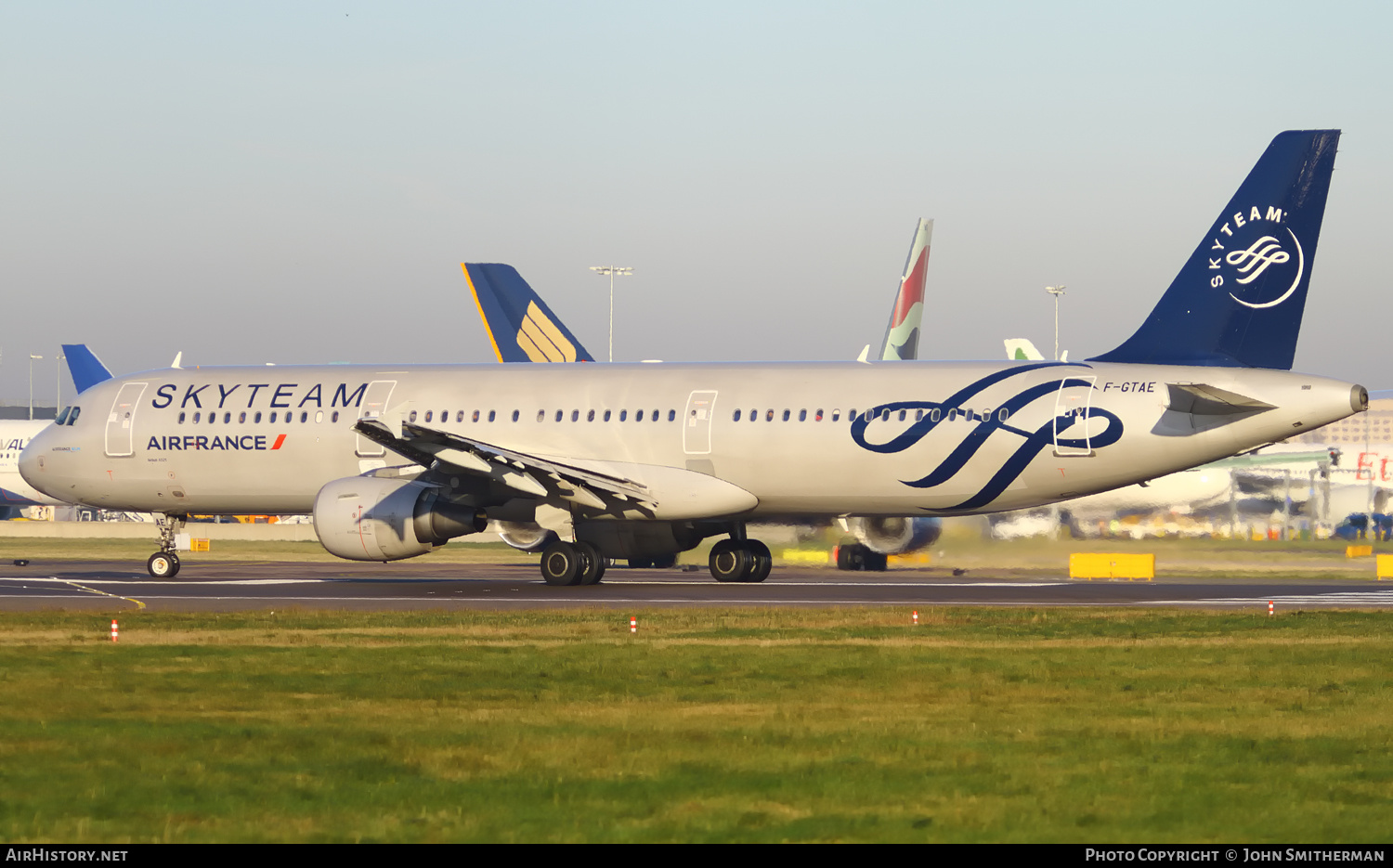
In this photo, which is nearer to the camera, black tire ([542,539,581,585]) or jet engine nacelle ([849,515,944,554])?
black tire ([542,539,581,585])

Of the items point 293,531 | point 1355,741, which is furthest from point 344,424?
point 293,531

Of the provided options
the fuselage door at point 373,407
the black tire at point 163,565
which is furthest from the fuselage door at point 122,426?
the fuselage door at point 373,407

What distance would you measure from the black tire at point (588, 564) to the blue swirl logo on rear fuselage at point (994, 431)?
5.89 m

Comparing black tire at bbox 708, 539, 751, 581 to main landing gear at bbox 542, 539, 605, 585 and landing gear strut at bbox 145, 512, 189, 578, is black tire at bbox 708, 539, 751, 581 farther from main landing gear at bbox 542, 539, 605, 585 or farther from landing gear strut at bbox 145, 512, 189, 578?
landing gear strut at bbox 145, 512, 189, 578

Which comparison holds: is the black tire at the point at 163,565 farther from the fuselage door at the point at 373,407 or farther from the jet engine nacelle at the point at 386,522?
the jet engine nacelle at the point at 386,522

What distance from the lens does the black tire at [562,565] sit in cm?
3334

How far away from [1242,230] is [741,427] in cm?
1028

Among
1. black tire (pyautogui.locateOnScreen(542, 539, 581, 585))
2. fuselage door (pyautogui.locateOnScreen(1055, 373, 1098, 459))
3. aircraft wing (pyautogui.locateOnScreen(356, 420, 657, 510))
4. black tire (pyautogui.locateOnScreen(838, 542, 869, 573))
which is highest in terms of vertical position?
fuselage door (pyautogui.locateOnScreen(1055, 373, 1098, 459))

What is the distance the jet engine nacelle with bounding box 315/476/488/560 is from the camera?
105ft

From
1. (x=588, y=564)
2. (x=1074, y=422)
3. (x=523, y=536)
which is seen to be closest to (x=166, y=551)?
(x=523, y=536)

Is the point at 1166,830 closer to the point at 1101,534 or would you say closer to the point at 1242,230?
the point at 1242,230

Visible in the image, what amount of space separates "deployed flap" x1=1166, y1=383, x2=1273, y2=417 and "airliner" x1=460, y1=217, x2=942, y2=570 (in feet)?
38.1

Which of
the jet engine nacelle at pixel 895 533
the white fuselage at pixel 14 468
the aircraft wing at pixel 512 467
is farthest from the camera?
the white fuselage at pixel 14 468

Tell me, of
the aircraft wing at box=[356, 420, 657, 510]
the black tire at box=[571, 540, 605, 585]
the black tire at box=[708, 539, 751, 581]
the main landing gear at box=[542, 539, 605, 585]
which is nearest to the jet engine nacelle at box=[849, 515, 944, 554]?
the black tire at box=[708, 539, 751, 581]
